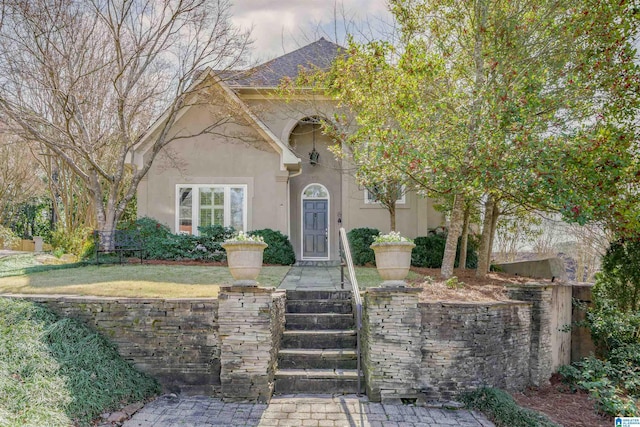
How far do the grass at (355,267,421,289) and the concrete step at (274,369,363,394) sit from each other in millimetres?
2413

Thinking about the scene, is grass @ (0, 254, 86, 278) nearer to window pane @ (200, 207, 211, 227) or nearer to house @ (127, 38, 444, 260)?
house @ (127, 38, 444, 260)

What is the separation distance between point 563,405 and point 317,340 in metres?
3.54

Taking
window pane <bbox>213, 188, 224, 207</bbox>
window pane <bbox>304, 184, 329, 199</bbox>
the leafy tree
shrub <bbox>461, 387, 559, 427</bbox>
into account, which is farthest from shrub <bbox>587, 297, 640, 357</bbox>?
window pane <bbox>213, 188, 224, 207</bbox>

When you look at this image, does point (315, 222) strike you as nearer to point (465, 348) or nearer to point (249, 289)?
point (249, 289)

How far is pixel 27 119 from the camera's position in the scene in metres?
12.3

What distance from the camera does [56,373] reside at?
496 cm

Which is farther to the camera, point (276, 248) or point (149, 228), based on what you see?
point (149, 228)

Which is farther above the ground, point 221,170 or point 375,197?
point 221,170

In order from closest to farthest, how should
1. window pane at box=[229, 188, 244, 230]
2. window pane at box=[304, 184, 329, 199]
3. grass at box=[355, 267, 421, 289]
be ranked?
grass at box=[355, 267, 421, 289] → window pane at box=[229, 188, 244, 230] → window pane at box=[304, 184, 329, 199]

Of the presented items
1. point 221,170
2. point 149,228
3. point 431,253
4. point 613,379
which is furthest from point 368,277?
point 149,228

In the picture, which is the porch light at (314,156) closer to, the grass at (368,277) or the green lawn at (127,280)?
the grass at (368,277)

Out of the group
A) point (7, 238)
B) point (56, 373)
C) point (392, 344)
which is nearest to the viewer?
point (56, 373)

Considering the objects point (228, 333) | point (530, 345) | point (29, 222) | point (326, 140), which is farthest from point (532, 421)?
point (29, 222)

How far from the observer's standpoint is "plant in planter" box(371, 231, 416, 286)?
568 centimetres
